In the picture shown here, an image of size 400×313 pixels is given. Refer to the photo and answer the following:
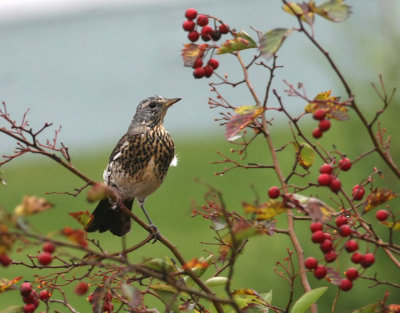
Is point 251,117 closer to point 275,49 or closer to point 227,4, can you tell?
point 275,49

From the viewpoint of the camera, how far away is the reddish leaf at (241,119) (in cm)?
129

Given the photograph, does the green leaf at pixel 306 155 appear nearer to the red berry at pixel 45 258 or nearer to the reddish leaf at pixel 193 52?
the reddish leaf at pixel 193 52

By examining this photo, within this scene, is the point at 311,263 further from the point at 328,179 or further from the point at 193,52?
the point at 193,52

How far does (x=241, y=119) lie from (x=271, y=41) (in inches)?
7.9

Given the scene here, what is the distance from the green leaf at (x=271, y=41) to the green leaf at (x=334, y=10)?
7cm

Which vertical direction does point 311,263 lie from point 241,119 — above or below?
below

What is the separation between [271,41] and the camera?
3.73 feet

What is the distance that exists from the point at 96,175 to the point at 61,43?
15.7ft

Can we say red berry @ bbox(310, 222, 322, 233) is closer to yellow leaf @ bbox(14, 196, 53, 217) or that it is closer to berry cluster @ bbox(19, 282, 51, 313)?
yellow leaf @ bbox(14, 196, 53, 217)

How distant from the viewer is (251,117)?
4.25 ft

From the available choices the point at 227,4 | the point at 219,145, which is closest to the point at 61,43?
the point at 227,4

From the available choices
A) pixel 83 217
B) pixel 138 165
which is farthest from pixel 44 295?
pixel 138 165

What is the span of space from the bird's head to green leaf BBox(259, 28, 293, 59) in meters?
1.72

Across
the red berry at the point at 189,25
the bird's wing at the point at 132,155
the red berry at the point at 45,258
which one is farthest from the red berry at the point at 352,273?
the bird's wing at the point at 132,155
